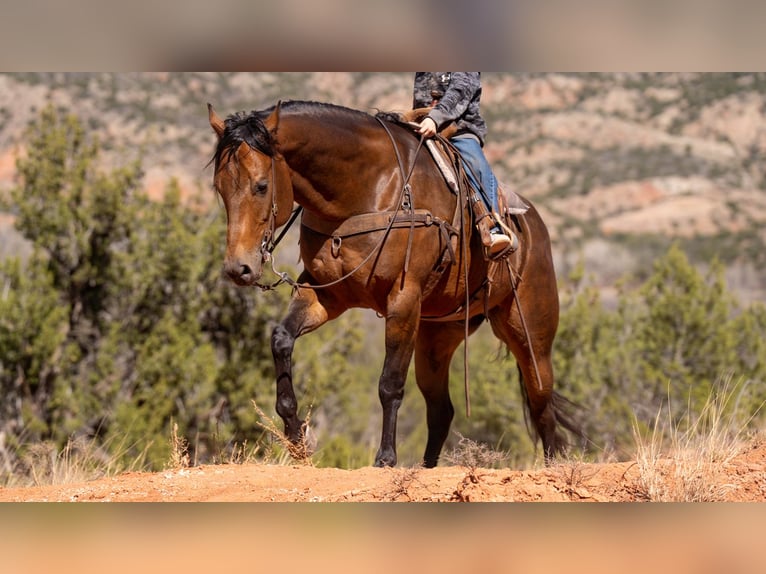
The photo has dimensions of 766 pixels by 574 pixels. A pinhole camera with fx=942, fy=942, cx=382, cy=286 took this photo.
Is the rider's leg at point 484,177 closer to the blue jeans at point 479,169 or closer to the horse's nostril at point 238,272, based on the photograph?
the blue jeans at point 479,169

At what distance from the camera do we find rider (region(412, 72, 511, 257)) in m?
7.39

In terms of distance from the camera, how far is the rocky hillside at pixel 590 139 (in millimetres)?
42906

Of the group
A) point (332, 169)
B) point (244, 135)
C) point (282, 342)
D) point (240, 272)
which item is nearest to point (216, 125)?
point (244, 135)

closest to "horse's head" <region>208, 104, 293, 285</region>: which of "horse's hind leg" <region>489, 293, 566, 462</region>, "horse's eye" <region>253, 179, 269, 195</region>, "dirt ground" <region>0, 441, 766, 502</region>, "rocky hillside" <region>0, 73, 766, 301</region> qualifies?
"horse's eye" <region>253, 179, 269, 195</region>

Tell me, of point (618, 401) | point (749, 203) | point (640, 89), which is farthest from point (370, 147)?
point (640, 89)

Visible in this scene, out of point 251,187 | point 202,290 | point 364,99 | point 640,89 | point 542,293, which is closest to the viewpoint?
point 251,187

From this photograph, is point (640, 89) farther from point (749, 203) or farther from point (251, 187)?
point (251, 187)

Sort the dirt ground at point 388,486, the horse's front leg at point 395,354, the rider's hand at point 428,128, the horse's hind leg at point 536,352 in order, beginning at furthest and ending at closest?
the horse's hind leg at point 536,352 < the rider's hand at point 428,128 < the horse's front leg at point 395,354 < the dirt ground at point 388,486

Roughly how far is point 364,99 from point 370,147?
41497mm

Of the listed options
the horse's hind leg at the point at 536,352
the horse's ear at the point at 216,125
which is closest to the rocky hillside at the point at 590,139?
the horse's hind leg at the point at 536,352

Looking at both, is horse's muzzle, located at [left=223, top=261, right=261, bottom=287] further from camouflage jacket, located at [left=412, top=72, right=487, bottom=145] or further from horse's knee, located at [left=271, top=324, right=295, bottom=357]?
camouflage jacket, located at [left=412, top=72, right=487, bottom=145]

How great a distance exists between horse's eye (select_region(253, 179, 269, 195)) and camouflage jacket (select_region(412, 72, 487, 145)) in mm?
1821

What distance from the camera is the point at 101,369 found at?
19.0 meters

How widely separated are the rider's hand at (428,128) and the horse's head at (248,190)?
146cm
